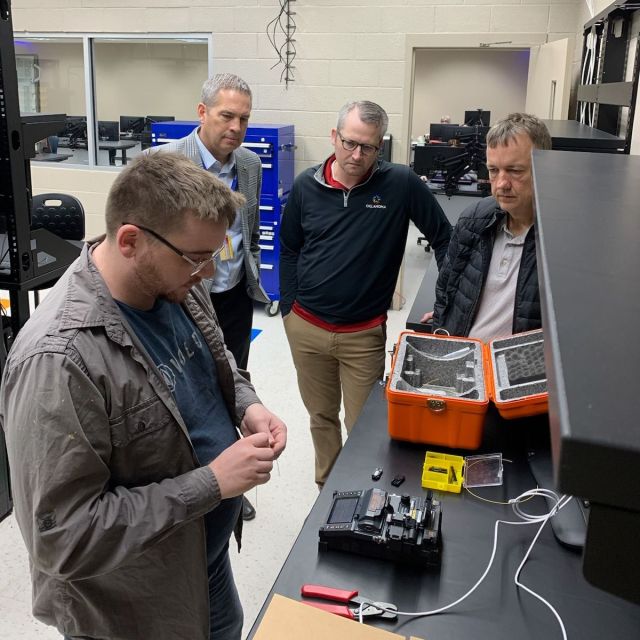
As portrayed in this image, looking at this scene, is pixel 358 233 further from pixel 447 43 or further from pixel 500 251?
pixel 447 43

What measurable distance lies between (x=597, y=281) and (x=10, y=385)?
92 centimetres

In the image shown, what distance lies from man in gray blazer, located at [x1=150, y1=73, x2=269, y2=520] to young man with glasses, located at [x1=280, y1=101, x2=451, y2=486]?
197mm

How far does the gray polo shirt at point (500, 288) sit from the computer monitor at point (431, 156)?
3722 millimetres

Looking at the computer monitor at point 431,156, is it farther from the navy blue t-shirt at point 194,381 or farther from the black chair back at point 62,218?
the navy blue t-shirt at point 194,381

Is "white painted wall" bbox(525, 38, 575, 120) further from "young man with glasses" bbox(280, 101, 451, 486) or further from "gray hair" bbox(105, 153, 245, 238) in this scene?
"gray hair" bbox(105, 153, 245, 238)

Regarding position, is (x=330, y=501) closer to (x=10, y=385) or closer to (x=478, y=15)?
(x=10, y=385)

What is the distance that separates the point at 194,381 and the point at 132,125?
539 cm

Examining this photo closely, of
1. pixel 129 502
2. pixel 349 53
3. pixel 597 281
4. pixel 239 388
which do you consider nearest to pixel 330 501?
pixel 239 388

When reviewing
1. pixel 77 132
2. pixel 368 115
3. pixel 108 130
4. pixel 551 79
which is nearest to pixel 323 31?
pixel 551 79

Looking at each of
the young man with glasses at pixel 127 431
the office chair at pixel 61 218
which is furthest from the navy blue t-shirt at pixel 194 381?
the office chair at pixel 61 218

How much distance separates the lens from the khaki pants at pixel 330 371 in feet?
8.13

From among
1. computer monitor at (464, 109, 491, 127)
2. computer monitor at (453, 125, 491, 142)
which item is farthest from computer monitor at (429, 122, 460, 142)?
computer monitor at (464, 109, 491, 127)

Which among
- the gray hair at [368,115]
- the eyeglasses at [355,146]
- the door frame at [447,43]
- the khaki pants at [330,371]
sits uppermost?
the door frame at [447,43]

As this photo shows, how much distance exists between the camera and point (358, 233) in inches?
94.3
